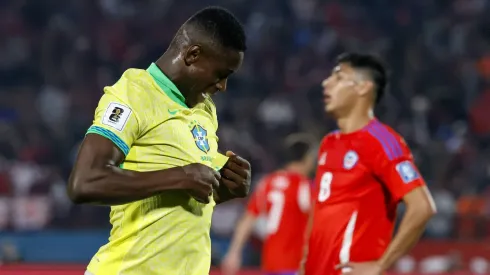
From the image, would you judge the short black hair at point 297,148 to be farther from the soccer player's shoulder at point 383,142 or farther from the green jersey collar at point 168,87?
the green jersey collar at point 168,87

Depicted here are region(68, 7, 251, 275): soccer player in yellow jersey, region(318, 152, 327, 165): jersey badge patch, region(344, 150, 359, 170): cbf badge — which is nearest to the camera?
region(68, 7, 251, 275): soccer player in yellow jersey

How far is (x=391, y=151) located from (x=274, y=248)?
14.0ft

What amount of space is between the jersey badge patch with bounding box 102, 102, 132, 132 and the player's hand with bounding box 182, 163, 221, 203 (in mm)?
236

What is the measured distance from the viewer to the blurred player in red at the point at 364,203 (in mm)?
→ 4156

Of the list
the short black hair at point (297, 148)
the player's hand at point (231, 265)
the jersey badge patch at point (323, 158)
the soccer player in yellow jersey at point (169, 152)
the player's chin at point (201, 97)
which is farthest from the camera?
the short black hair at point (297, 148)

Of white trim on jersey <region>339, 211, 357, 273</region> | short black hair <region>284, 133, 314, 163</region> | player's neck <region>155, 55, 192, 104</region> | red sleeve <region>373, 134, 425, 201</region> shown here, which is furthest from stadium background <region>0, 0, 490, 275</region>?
player's neck <region>155, 55, 192, 104</region>

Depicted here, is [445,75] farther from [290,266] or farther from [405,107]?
[290,266]

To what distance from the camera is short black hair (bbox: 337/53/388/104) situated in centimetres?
480

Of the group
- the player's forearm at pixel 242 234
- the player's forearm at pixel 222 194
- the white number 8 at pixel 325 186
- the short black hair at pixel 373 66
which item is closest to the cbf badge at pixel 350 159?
the white number 8 at pixel 325 186

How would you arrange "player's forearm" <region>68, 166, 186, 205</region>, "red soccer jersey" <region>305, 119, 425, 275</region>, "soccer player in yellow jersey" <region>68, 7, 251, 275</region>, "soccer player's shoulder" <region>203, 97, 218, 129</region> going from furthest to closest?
"red soccer jersey" <region>305, 119, 425, 275</region> → "soccer player's shoulder" <region>203, 97, 218, 129</region> → "soccer player in yellow jersey" <region>68, 7, 251, 275</region> → "player's forearm" <region>68, 166, 186, 205</region>

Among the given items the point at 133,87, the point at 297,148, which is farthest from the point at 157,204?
the point at 297,148

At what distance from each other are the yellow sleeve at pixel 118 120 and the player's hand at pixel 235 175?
1.47ft

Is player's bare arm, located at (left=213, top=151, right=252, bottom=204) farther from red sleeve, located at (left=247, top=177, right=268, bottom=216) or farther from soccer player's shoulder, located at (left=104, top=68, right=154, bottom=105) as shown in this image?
red sleeve, located at (left=247, top=177, right=268, bottom=216)

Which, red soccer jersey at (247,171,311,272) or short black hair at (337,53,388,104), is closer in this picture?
short black hair at (337,53,388,104)
